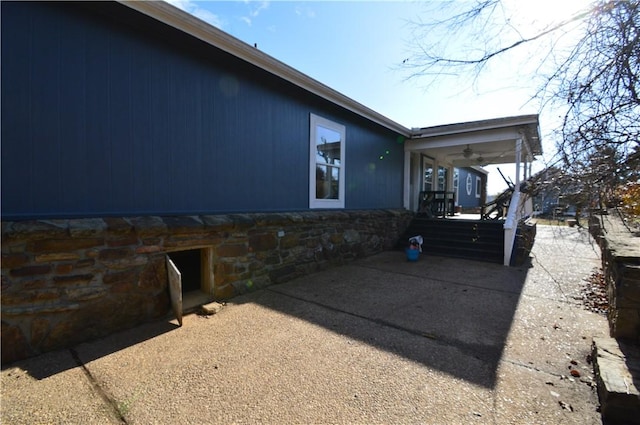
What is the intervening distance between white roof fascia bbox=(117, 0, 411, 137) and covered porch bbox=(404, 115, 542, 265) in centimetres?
354

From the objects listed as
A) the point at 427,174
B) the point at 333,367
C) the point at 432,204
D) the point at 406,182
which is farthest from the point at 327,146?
the point at 427,174

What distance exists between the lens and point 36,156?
8.87ft

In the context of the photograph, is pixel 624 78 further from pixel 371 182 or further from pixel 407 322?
pixel 371 182

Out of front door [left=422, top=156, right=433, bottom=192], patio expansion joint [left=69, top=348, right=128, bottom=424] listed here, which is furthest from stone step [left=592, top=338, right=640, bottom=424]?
front door [left=422, top=156, right=433, bottom=192]

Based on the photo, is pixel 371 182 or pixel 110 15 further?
pixel 371 182

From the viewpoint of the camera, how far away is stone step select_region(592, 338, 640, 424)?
5.97 feet

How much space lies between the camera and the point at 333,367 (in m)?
2.45

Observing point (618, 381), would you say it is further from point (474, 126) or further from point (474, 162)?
point (474, 162)

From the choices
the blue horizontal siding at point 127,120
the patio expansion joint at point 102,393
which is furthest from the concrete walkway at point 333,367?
the blue horizontal siding at point 127,120

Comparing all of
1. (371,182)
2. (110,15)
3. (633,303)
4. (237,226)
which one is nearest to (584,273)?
(633,303)

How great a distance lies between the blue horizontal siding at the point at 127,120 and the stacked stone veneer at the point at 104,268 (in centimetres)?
26

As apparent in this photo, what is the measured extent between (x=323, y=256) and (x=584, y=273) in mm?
5202

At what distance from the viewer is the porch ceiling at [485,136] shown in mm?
7121

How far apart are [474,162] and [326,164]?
925cm
